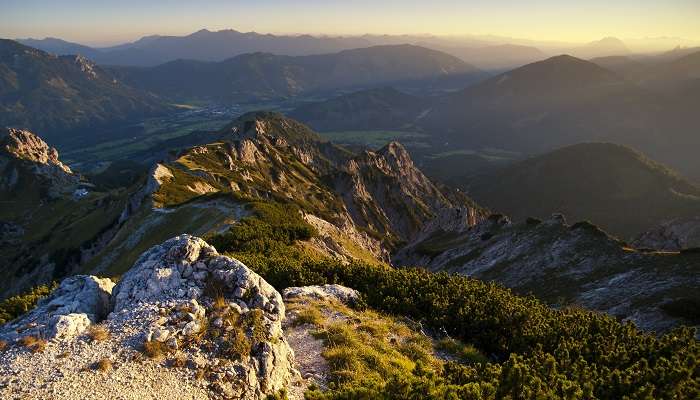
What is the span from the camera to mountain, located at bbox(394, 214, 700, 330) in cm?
4250

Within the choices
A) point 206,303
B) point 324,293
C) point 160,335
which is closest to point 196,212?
point 324,293

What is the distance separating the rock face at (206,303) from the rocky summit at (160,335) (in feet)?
0.14

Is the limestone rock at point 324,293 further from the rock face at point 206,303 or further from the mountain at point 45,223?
the mountain at point 45,223

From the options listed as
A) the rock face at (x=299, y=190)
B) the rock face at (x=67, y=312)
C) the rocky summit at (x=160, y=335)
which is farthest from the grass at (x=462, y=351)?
the rock face at (x=299, y=190)

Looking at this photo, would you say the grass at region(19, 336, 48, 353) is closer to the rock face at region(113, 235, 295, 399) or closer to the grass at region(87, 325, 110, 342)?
the grass at region(87, 325, 110, 342)

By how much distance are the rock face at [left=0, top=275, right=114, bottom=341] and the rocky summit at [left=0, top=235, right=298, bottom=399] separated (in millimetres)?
41

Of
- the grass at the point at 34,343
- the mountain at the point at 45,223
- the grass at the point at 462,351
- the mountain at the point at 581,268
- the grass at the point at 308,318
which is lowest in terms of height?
the mountain at the point at 45,223

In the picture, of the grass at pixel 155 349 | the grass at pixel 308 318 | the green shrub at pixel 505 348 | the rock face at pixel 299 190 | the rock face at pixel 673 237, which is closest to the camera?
the green shrub at pixel 505 348

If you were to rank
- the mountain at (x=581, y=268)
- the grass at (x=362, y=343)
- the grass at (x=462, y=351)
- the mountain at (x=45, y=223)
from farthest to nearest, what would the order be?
the mountain at (x=45, y=223)
the mountain at (x=581, y=268)
the grass at (x=462, y=351)
the grass at (x=362, y=343)

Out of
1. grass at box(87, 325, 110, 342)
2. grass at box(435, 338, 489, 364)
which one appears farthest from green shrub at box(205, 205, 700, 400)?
grass at box(87, 325, 110, 342)

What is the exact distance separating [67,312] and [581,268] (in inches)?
2557

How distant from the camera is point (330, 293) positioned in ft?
97.9

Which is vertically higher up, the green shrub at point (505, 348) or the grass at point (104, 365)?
the grass at point (104, 365)

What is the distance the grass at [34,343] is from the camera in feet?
52.3
